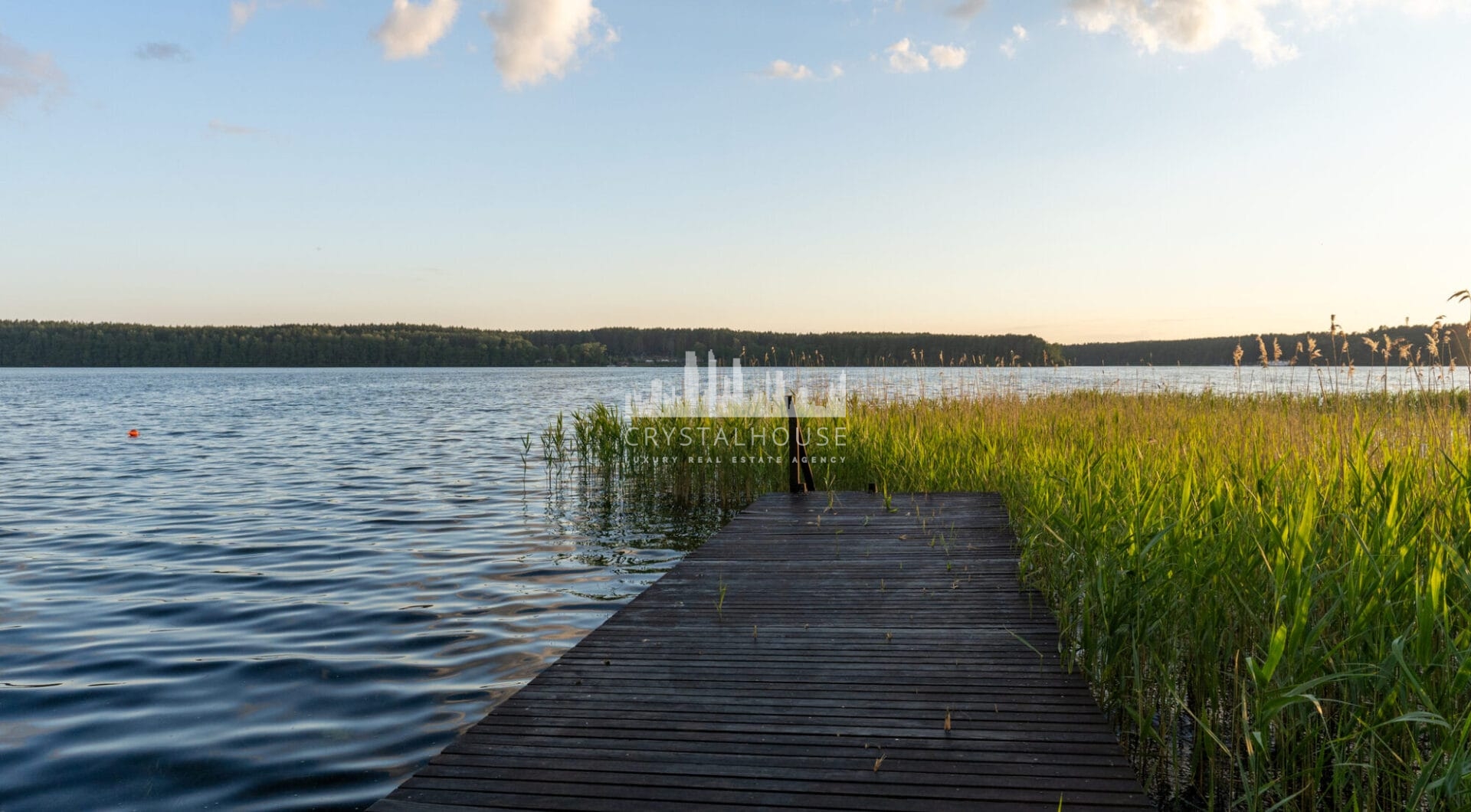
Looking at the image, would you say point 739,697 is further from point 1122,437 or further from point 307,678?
point 1122,437

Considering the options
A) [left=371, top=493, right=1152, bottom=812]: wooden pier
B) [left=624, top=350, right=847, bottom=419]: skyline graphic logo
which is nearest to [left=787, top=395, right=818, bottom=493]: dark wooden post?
[left=624, top=350, right=847, bottom=419]: skyline graphic logo

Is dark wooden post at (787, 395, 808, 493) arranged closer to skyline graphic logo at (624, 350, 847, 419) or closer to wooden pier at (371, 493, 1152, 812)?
skyline graphic logo at (624, 350, 847, 419)

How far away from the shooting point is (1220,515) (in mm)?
3877

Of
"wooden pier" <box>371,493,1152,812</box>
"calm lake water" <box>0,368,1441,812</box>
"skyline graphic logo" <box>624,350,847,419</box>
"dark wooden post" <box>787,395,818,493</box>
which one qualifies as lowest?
"calm lake water" <box>0,368,1441,812</box>

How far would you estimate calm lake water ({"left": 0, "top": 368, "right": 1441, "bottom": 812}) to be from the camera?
3.91 metres

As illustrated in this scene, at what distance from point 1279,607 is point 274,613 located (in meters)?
6.38

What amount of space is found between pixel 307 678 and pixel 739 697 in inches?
118

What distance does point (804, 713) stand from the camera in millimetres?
3232

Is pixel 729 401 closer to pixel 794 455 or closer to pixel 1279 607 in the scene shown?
pixel 794 455

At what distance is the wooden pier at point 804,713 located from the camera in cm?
260

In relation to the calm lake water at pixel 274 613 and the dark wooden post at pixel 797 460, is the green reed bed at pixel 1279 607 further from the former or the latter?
the calm lake water at pixel 274 613

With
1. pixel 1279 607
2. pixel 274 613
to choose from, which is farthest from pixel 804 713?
pixel 274 613

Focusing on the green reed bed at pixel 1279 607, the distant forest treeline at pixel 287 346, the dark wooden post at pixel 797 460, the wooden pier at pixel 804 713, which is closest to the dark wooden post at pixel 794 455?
the dark wooden post at pixel 797 460

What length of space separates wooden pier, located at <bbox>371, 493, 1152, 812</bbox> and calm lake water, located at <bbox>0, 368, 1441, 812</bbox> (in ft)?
3.53
